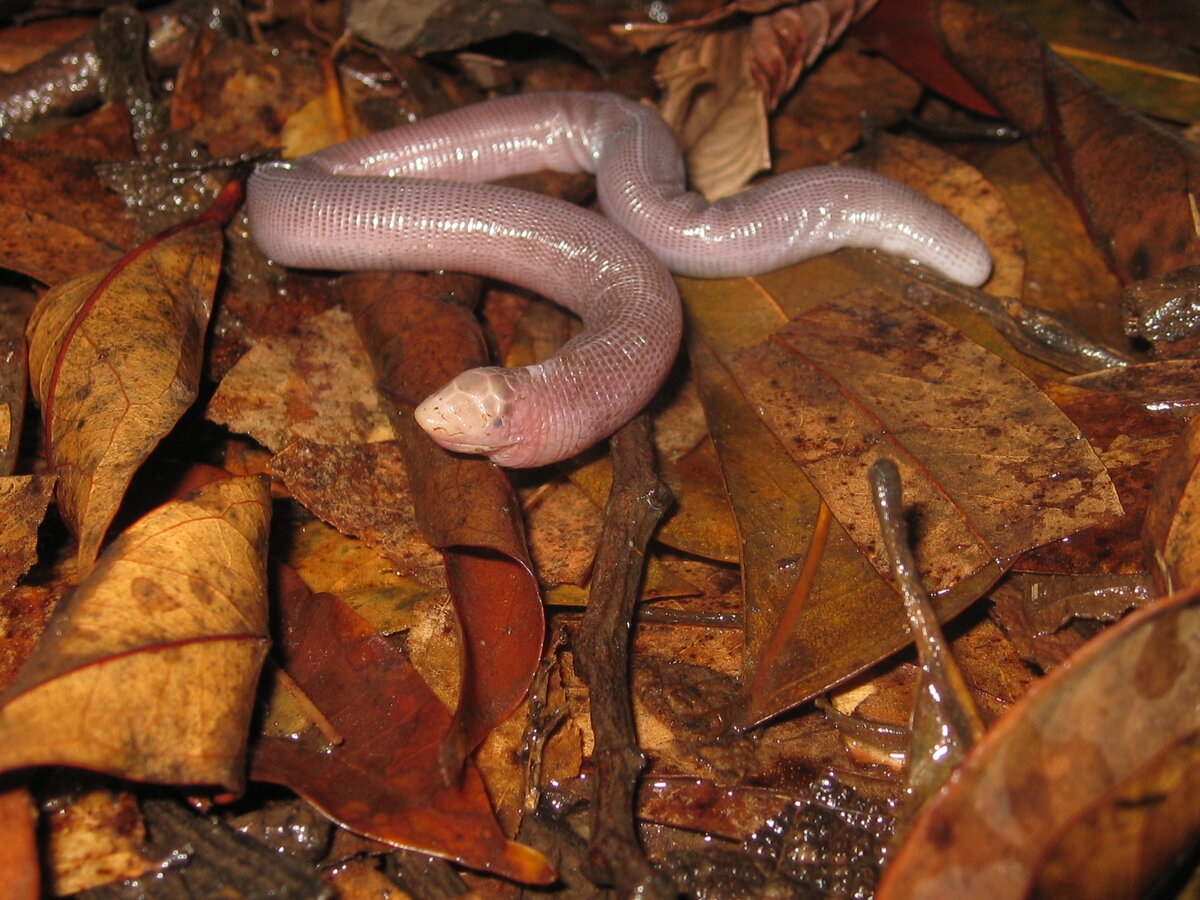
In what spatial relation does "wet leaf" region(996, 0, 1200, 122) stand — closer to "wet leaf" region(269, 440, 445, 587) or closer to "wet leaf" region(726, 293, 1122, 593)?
"wet leaf" region(726, 293, 1122, 593)

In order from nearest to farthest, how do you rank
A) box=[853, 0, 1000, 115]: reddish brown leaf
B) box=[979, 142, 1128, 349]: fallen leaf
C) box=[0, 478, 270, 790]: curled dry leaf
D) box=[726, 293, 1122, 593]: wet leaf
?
box=[0, 478, 270, 790]: curled dry leaf, box=[726, 293, 1122, 593]: wet leaf, box=[979, 142, 1128, 349]: fallen leaf, box=[853, 0, 1000, 115]: reddish brown leaf

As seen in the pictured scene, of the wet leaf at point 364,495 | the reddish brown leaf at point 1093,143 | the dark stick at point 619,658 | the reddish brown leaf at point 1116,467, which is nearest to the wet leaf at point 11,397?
the wet leaf at point 364,495

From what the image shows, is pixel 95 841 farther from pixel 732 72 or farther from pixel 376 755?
pixel 732 72

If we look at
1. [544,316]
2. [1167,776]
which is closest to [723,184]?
[544,316]

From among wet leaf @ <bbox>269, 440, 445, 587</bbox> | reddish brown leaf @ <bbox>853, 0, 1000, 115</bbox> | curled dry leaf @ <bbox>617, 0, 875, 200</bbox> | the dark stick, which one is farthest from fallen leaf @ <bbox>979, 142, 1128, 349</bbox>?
wet leaf @ <bbox>269, 440, 445, 587</bbox>

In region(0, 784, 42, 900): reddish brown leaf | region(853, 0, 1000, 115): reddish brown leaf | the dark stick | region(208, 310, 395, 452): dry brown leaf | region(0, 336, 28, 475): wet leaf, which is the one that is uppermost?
region(853, 0, 1000, 115): reddish brown leaf

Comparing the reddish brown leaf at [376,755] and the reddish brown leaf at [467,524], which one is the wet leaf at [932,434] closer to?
the reddish brown leaf at [467,524]

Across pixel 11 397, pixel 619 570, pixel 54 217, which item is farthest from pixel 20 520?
pixel 619 570

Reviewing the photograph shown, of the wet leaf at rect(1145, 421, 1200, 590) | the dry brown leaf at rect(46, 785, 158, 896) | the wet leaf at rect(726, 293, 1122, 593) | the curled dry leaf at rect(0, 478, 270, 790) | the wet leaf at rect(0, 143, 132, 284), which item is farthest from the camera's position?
the wet leaf at rect(0, 143, 132, 284)
